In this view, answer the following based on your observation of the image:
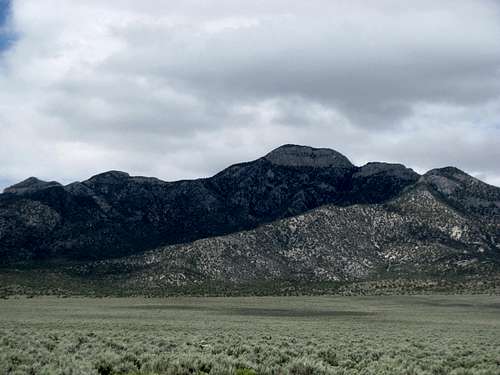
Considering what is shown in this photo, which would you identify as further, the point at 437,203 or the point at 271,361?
the point at 437,203

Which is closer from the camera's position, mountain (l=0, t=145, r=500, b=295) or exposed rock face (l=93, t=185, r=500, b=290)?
mountain (l=0, t=145, r=500, b=295)

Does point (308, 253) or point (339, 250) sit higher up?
point (339, 250)

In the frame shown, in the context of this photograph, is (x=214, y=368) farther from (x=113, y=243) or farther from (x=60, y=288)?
(x=113, y=243)

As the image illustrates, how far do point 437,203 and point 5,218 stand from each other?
468 feet

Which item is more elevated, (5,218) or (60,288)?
(5,218)

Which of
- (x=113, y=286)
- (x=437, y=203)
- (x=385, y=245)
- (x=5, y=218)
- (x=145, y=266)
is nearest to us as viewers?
(x=113, y=286)

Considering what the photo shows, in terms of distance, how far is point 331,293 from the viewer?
398 feet

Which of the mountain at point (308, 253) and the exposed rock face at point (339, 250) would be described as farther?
the exposed rock face at point (339, 250)

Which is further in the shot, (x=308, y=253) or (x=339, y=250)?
(x=339, y=250)

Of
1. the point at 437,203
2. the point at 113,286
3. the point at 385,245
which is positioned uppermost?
the point at 437,203

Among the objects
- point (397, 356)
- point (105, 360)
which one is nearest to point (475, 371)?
point (397, 356)

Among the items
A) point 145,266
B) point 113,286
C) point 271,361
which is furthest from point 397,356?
point 145,266

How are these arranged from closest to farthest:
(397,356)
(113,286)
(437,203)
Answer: (397,356) < (113,286) < (437,203)

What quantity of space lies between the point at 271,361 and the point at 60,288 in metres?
108
